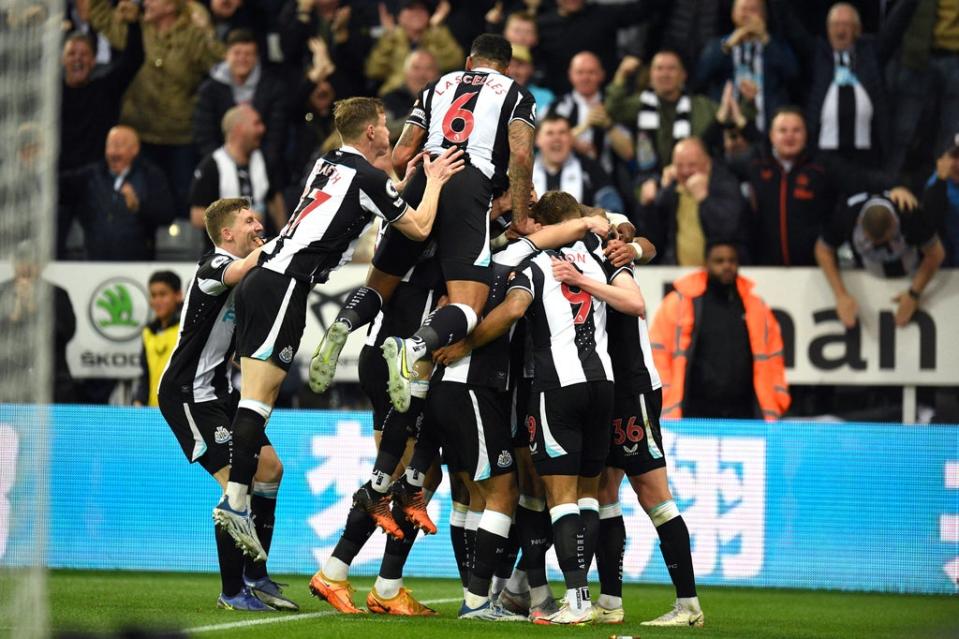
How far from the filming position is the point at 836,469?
1272 centimetres

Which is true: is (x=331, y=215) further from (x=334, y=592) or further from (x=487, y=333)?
(x=334, y=592)

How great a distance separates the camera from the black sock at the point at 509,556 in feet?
31.9

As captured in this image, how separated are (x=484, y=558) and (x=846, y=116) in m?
7.85

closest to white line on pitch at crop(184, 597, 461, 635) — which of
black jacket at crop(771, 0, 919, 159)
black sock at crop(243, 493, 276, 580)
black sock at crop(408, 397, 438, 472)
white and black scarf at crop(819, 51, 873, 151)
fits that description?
black sock at crop(243, 493, 276, 580)

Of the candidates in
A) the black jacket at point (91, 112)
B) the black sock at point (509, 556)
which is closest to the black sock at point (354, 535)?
the black sock at point (509, 556)

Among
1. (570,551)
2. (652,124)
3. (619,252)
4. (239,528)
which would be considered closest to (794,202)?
(652,124)

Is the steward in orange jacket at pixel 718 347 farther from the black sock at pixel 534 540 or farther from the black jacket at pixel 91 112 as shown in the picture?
the black jacket at pixel 91 112

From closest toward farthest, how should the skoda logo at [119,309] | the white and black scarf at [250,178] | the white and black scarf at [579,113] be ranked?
1. the skoda logo at [119,309]
2. the white and black scarf at [250,178]
3. the white and black scarf at [579,113]

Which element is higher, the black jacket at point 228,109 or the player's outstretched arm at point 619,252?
the black jacket at point 228,109

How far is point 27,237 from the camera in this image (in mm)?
7430

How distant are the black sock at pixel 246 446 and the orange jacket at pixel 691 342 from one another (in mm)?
5659

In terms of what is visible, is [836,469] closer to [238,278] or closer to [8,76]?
[238,278]

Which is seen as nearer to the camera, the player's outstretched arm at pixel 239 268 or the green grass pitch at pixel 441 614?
the green grass pitch at pixel 441 614

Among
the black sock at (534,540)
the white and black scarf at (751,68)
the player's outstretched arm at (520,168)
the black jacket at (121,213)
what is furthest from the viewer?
the white and black scarf at (751,68)
